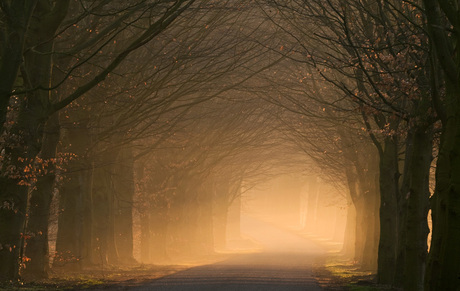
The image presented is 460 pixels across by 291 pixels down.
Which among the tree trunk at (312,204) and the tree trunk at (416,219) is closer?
the tree trunk at (416,219)

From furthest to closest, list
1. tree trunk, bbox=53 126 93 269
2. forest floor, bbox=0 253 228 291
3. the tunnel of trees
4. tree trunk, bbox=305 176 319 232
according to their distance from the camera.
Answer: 1. tree trunk, bbox=305 176 319 232
2. tree trunk, bbox=53 126 93 269
3. forest floor, bbox=0 253 228 291
4. the tunnel of trees

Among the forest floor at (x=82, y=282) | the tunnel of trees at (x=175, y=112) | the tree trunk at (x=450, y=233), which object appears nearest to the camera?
the tree trunk at (x=450, y=233)

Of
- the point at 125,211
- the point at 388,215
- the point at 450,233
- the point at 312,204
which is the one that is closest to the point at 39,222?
the point at 388,215

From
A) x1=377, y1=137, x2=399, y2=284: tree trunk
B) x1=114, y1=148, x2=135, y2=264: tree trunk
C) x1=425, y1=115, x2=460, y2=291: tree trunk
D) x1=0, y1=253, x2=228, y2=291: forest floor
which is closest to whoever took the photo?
x1=425, y1=115, x2=460, y2=291: tree trunk

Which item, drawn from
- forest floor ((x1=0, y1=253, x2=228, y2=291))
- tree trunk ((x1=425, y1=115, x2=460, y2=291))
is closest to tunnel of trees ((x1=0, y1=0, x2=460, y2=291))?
tree trunk ((x1=425, y1=115, x2=460, y2=291))

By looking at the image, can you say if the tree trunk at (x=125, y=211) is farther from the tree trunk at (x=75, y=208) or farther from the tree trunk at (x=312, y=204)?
the tree trunk at (x=312, y=204)

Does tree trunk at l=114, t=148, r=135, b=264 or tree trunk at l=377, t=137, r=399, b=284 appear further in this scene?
tree trunk at l=114, t=148, r=135, b=264

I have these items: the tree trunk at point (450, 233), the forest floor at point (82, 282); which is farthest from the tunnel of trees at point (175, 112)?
the forest floor at point (82, 282)

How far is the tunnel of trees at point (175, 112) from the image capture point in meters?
11.8

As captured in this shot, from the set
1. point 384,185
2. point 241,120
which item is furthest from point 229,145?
point 384,185

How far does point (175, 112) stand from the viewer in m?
30.2

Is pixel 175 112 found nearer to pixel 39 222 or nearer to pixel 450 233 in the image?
pixel 39 222

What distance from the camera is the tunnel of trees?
464 inches

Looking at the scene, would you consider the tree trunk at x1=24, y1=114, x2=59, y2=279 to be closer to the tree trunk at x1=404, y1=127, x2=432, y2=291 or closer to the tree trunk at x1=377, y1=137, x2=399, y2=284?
the tree trunk at x1=404, y1=127, x2=432, y2=291
